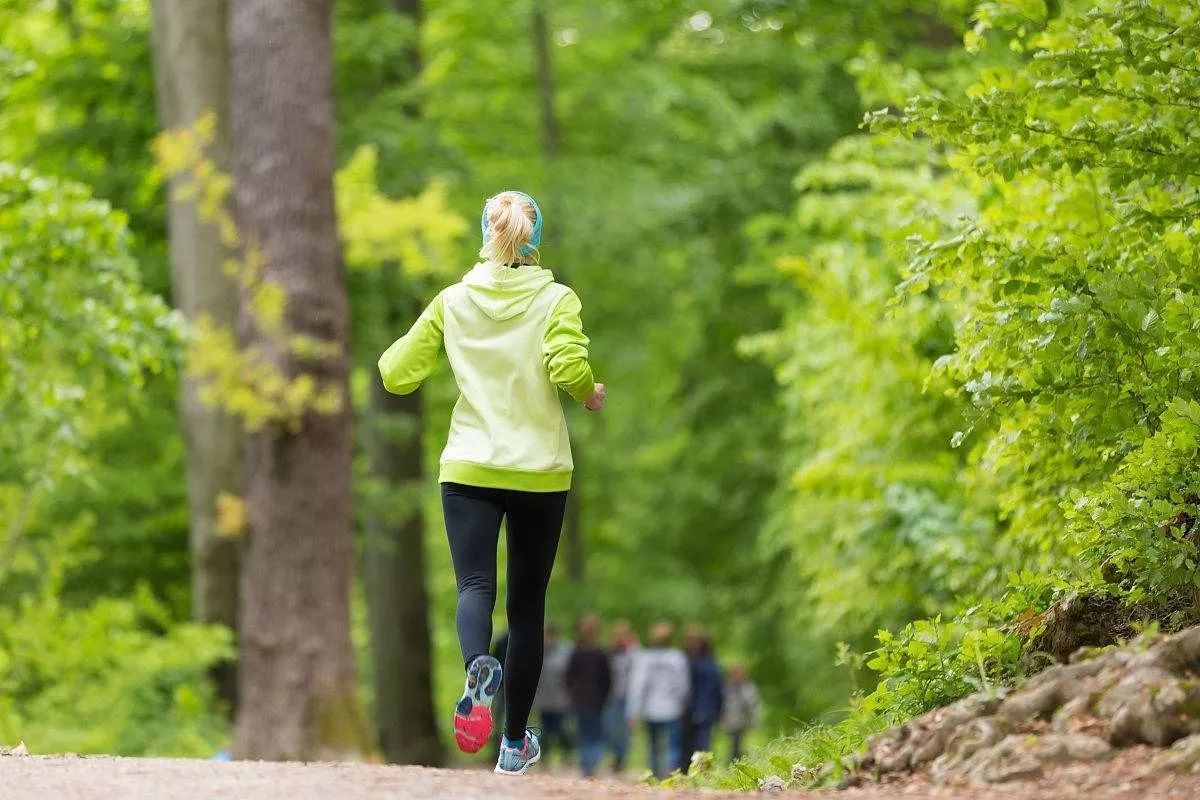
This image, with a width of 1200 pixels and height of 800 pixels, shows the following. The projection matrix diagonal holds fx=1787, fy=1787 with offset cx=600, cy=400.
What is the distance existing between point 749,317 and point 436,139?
18.2ft

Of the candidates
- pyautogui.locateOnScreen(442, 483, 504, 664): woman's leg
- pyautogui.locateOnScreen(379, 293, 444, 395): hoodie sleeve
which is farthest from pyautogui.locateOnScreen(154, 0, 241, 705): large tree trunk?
pyautogui.locateOnScreen(442, 483, 504, 664): woman's leg

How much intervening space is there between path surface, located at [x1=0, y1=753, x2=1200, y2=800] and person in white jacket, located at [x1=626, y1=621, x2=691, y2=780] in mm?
11777

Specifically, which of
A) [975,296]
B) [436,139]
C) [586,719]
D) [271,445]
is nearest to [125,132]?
[436,139]

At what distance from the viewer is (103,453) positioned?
18156 millimetres

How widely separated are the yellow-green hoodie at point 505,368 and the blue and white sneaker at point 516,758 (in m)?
0.91

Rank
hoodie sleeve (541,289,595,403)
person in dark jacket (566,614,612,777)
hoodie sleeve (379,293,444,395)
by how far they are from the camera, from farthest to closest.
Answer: person in dark jacket (566,614,612,777) → hoodie sleeve (379,293,444,395) → hoodie sleeve (541,289,595,403)

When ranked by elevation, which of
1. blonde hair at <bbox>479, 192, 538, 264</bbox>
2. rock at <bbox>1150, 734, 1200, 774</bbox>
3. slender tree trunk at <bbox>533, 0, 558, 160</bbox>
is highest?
slender tree trunk at <bbox>533, 0, 558, 160</bbox>

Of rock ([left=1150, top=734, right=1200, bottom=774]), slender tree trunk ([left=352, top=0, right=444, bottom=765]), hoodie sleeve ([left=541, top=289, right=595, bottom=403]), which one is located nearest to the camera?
rock ([left=1150, top=734, right=1200, bottom=774])

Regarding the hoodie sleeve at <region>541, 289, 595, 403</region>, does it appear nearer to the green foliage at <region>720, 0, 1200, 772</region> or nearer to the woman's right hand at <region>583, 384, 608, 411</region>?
the woman's right hand at <region>583, 384, 608, 411</region>

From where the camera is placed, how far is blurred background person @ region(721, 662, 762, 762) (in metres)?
20.2

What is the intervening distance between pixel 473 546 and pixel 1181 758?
7.67 ft

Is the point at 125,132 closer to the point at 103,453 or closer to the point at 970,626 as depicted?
the point at 103,453

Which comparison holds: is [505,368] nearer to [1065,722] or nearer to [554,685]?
[1065,722]

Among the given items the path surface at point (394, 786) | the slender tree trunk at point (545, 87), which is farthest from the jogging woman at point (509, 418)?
the slender tree trunk at point (545, 87)
